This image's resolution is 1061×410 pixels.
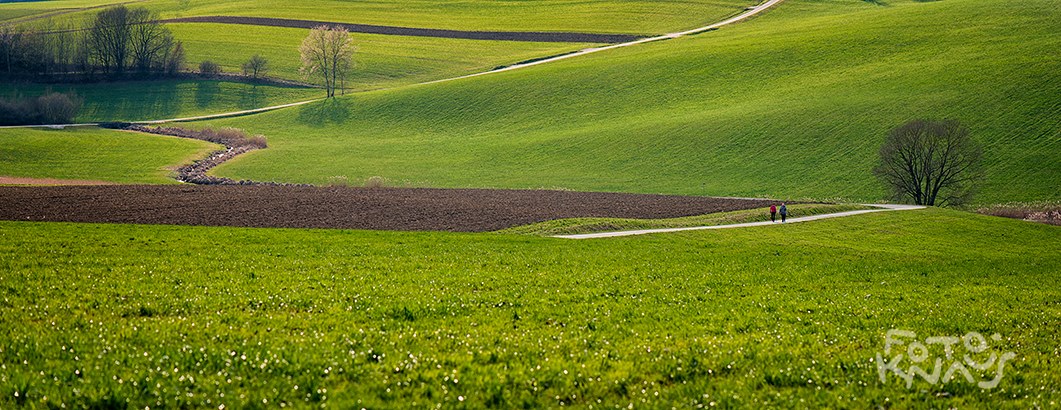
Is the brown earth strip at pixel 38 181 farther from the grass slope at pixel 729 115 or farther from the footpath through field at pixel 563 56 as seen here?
the footpath through field at pixel 563 56

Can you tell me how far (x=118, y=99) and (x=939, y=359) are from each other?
116755mm

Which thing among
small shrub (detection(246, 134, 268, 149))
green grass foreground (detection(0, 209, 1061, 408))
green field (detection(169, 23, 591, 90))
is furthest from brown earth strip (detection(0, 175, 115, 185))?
green field (detection(169, 23, 591, 90))

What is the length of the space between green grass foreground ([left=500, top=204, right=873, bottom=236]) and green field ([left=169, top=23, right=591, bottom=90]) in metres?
77.1

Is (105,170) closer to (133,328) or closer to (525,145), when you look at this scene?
(525,145)

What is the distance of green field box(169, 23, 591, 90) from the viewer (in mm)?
122938

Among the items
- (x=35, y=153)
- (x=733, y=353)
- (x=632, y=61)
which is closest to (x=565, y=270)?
(x=733, y=353)

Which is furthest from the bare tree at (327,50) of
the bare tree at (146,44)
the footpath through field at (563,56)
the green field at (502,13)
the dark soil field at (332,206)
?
the dark soil field at (332,206)

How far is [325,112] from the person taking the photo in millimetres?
101188

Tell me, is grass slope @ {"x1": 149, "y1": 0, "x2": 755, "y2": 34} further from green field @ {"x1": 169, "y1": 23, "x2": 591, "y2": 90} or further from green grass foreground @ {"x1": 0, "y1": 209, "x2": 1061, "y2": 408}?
green grass foreground @ {"x1": 0, "y1": 209, "x2": 1061, "y2": 408}

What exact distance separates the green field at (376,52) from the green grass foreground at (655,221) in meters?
77.1

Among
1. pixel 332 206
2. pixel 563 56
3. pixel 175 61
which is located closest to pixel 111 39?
pixel 175 61

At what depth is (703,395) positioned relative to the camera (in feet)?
32.5

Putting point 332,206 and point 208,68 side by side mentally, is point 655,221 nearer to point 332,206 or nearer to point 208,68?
point 332,206

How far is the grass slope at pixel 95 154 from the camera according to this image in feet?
208
